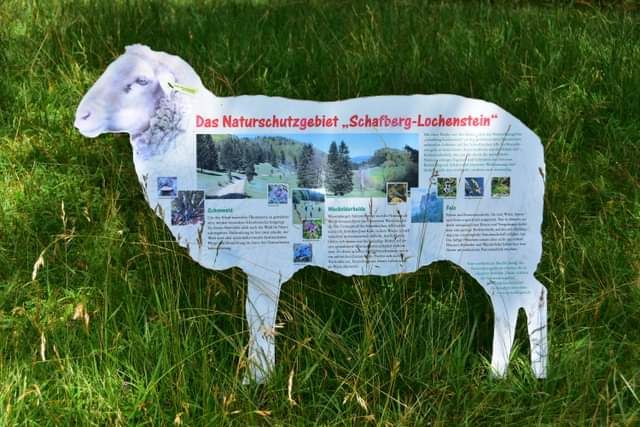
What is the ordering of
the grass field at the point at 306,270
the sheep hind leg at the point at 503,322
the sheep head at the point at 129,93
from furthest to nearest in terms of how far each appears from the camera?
the sheep hind leg at the point at 503,322 → the sheep head at the point at 129,93 → the grass field at the point at 306,270

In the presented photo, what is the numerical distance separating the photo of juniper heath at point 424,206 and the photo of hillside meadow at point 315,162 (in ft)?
0.28

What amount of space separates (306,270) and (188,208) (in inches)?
26.1

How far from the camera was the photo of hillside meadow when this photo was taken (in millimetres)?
2529

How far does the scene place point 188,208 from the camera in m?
2.51

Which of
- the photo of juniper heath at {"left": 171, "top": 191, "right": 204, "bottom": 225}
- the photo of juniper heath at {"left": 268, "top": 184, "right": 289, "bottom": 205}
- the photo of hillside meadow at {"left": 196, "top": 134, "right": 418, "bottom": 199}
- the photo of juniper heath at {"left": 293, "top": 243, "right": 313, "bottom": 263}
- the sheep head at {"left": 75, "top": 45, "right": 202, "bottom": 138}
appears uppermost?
the sheep head at {"left": 75, "top": 45, "right": 202, "bottom": 138}

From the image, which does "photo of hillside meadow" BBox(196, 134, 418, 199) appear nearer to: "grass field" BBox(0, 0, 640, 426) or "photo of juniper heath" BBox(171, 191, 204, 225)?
"photo of juniper heath" BBox(171, 191, 204, 225)

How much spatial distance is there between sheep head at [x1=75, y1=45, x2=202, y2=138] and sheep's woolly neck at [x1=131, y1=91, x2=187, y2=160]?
0.02 meters

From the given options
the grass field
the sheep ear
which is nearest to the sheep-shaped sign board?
the sheep ear

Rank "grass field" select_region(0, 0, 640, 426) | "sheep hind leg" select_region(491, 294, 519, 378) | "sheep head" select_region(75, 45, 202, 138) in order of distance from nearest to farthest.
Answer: "grass field" select_region(0, 0, 640, 426) < "sheep head" select_region(75, 45, 202, 138) < "sheep hind leg" select_region(491, 294, 519, 378)

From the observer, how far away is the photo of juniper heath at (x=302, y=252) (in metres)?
2.54

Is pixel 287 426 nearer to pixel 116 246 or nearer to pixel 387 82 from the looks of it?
pixel 116 246

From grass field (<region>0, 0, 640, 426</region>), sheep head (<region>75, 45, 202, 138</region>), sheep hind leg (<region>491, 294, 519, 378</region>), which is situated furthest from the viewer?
sheep hind leg (<region>491, 294, 519, 378</region>)

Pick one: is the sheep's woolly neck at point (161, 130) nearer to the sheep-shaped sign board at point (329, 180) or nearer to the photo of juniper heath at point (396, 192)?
the sheep-shaped sign board at point (329, 180)

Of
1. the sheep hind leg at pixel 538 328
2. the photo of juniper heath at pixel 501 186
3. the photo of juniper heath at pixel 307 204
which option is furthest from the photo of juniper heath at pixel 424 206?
the sheep hind leg at pixel 538 328
